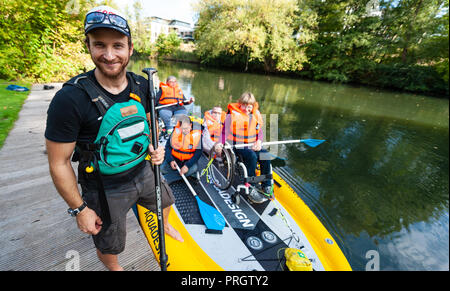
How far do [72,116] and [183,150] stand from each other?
2406 mm

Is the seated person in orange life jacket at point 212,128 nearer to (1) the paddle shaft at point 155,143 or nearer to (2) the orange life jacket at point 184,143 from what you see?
(2) the orange life jacket at point 184,143

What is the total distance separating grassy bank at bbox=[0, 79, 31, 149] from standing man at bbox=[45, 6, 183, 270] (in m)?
3.74

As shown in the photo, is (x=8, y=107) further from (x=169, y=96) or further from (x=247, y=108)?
(x=247, y=108)

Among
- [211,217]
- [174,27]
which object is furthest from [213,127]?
[174,27]

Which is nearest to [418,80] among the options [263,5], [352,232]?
[263,5]

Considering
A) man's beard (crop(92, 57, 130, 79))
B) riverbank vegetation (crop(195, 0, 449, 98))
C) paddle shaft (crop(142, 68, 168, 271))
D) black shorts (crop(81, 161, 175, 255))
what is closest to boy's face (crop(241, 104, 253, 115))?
paddle shaft (crop(142, 68, 168, 271))

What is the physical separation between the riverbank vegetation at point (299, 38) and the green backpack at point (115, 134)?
31.9 ft

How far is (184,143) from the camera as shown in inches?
135

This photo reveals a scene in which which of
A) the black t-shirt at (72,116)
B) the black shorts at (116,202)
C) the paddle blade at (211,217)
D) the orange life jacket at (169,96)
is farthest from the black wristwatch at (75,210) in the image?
the orange life jacket at (169,96)

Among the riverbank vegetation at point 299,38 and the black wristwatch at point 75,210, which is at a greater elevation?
the riverbank vegetation at point 299,38

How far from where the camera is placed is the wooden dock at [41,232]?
174 cm

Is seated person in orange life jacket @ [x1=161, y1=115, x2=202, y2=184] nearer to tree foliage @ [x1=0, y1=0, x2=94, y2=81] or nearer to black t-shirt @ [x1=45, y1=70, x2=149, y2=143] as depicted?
black t-shirt @ [x1=45, y1=70, x2=149, y2=143]

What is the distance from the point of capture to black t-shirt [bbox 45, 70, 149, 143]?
3.27 feet
